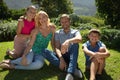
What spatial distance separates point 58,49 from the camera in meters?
7.46

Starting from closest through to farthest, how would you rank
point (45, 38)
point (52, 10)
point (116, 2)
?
point (45, 38)
point (116, 2)
point (52, 10)

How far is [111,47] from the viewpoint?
1042 cm

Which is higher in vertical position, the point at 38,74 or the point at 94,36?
the point at 94,36

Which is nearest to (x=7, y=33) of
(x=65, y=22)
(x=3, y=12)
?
(x=65, y=22)

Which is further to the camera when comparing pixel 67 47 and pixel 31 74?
pixel 31 74

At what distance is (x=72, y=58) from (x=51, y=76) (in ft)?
2.58

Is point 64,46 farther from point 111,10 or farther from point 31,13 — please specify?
point 111,10

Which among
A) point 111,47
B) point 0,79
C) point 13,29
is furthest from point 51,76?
point 13,29

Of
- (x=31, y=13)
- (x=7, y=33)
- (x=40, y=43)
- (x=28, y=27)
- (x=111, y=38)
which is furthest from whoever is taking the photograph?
(x=7, y=33)

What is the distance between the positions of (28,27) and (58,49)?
1.25 metres

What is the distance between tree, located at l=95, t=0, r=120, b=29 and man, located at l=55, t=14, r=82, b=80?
1177 cm

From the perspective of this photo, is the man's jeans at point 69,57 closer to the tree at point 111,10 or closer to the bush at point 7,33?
the bush at point 7,33

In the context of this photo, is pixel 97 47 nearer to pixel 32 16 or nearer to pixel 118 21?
pixel 32 16

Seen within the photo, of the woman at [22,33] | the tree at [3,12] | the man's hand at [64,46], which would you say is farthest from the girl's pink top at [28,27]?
the tree at [3,12]
